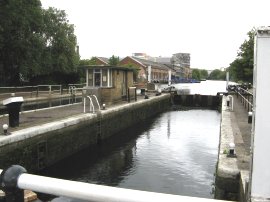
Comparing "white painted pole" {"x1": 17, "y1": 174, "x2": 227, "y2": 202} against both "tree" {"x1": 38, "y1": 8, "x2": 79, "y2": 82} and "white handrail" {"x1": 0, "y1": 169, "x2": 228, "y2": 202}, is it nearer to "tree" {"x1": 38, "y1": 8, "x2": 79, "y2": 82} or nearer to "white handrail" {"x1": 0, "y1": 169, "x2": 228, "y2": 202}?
"white handrail" {"x1": 0, "y1": 169, "x2": 228, "y2": 202}

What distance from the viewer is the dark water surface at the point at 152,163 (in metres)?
11.9

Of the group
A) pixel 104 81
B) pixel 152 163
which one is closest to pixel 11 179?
pixel 152 163

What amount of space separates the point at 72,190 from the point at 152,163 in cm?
1303

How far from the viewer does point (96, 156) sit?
15.5 meters

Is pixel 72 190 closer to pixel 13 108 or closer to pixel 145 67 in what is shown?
pixel 13 108

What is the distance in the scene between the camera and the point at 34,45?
33156 mm

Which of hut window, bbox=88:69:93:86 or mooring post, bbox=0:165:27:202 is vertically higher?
hut window, bbox=88:69:93:86

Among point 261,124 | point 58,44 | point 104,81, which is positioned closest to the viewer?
point 261,124

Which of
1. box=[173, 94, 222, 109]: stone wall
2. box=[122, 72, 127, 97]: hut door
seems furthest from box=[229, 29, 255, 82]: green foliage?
box=[122, 72, 127, 97]: hut door

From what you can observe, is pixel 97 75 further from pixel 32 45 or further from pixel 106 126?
pixel 32 45

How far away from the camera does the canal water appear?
1191 cm

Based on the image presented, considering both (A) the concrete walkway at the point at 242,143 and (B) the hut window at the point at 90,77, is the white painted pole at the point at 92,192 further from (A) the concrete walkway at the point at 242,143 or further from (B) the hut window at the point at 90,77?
(B) the hut window at the point at 90,77

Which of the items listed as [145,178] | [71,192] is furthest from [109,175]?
[71,192]

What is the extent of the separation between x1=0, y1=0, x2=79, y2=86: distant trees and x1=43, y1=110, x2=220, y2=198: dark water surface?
15.1 m
